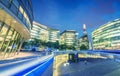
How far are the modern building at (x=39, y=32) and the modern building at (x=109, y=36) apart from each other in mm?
52495

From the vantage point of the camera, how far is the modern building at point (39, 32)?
14588 cm

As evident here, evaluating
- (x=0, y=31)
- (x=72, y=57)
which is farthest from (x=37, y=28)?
(x=0, y=31)

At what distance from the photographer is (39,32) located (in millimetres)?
155125

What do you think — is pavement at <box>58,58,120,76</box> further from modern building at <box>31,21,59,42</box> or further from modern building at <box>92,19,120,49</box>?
modern building at <box>31,21,59,42</box>

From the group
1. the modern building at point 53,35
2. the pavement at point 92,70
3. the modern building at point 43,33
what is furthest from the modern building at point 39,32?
the pavement at point 92,70

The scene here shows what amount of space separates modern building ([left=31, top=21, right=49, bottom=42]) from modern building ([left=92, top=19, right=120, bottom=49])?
2067 inches

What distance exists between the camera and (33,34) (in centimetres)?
14300

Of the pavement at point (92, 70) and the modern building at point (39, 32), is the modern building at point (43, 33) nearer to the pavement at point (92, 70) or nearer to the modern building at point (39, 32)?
the modern building at point (39, 32)

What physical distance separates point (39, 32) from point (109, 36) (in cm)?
7031

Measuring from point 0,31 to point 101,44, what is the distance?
402ft

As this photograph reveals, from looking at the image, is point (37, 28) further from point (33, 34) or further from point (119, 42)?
point (119, 42)

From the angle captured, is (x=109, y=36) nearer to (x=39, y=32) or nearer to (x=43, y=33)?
(x=39, y=32)

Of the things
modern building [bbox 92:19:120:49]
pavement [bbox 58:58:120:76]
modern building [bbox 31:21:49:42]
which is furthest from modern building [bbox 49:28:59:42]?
pavement [bbox 58:58:120:76]

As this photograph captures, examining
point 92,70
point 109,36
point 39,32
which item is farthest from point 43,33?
point 92,70
